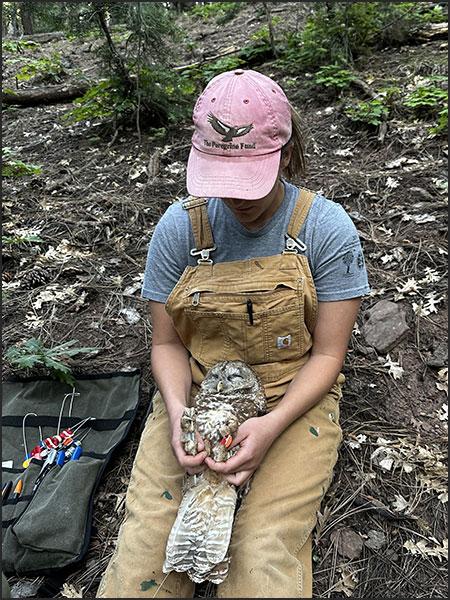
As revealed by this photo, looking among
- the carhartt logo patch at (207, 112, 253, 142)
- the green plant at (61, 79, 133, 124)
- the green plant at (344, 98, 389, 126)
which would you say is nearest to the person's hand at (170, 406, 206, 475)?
the carhartt logo patch at (207, 112, 253, 142)

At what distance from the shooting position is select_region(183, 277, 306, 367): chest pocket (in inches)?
81.9

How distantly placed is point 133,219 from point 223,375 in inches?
123

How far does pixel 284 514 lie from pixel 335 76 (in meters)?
6.39

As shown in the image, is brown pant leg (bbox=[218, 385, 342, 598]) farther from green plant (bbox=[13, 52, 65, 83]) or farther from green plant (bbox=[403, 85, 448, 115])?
green plant (bbox=[13, 52, 65, 83])

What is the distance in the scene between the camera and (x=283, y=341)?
2.18 meters

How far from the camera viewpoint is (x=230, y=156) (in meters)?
1.86

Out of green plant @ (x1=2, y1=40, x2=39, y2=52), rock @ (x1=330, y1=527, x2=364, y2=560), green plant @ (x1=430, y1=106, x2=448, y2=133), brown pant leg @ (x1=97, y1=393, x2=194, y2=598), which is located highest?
green plant @ (x1=2, y1=40, x2=39, y2=52)

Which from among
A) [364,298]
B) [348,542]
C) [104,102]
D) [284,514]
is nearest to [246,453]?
[284,514]

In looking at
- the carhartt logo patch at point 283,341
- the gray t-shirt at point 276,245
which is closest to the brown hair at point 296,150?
the gray t-shirt at point 276,245

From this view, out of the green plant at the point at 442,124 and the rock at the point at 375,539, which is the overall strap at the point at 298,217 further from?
the green plant at the point at 442,124

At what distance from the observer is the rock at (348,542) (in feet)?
7.13

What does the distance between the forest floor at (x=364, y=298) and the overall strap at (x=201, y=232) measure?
1.30 metres

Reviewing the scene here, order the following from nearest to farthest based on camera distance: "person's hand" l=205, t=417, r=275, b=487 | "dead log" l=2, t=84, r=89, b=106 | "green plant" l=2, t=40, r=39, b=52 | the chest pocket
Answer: "person's hand" l=205, t=417, r=275, b=487, the chest pocket, "dead log" l=2, t=84, r=89, b=106, "green plant" l=2, t=40, r=39, b=52

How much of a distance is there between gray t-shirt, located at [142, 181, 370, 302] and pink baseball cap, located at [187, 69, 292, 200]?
0.38 m
